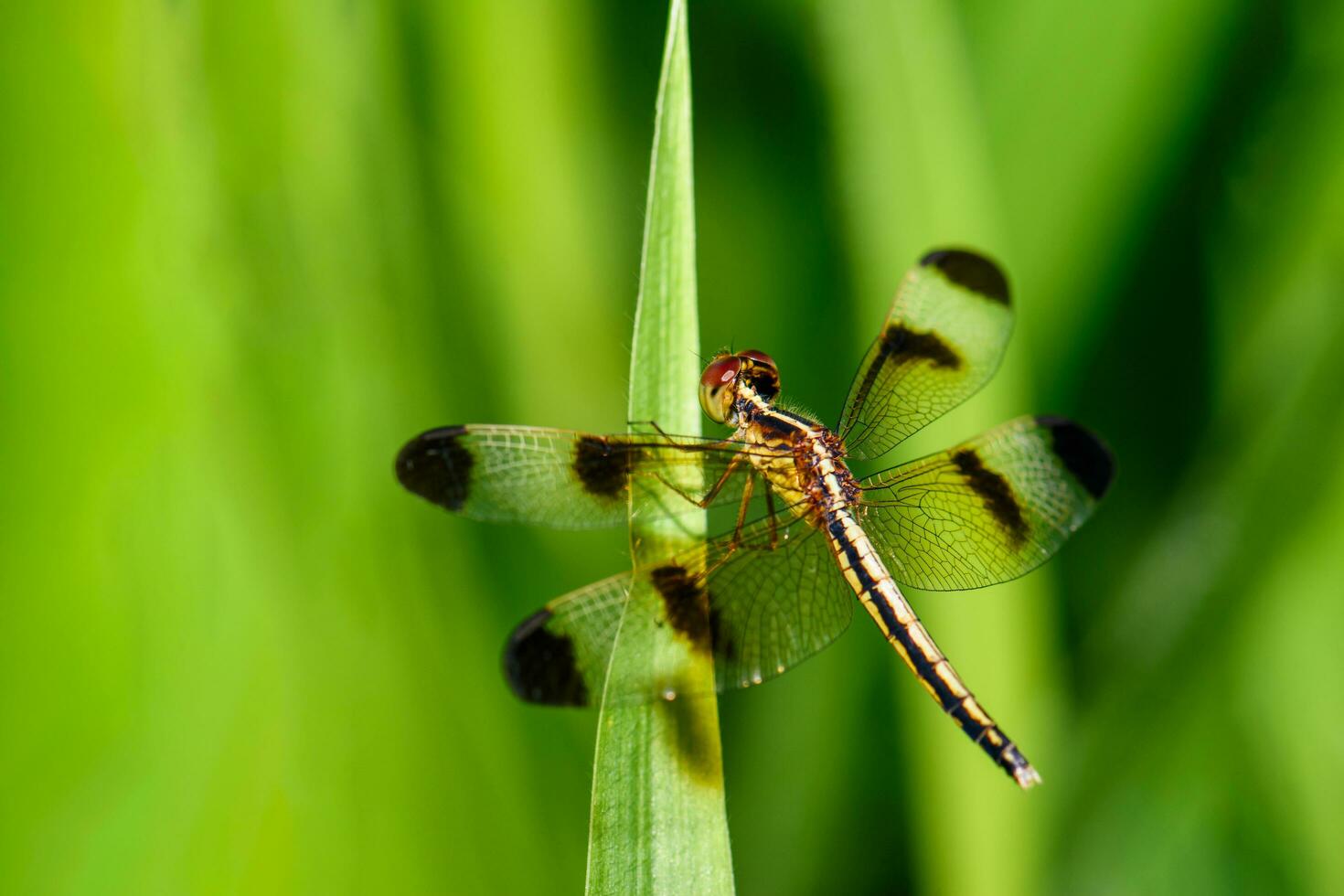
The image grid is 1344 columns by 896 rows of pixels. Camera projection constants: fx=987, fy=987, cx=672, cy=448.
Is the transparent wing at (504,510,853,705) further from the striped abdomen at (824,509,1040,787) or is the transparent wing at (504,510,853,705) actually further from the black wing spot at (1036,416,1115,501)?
the black wing spot at (1036,416,1115,501)

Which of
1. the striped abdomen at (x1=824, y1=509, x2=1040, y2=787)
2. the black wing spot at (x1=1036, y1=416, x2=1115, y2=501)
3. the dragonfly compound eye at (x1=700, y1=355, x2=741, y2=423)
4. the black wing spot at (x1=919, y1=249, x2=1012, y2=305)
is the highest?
the black wing spot at (x1=919, y1=249, x2=1012, y2=305)

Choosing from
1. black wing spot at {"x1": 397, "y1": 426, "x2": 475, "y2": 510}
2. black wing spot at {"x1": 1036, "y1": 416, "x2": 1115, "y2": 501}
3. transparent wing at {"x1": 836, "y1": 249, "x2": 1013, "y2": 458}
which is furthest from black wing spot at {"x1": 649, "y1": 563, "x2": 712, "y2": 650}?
black wing spot at {"x1": 1036, "y1": 416, "x2": 1115, "y2": 501}

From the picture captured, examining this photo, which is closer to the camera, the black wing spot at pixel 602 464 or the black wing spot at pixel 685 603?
the black wing spot at pixel 685 603

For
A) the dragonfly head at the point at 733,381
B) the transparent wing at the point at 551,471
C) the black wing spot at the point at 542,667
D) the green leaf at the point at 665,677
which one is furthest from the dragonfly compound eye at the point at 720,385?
the black wing spot at the point at 542,667

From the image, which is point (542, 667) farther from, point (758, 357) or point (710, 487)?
point (758, 357)

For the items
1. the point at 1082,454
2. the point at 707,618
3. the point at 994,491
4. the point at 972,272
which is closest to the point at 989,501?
the point at 994,491

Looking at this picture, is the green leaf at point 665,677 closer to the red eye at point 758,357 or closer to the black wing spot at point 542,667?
the black wing spot at point 542,667
